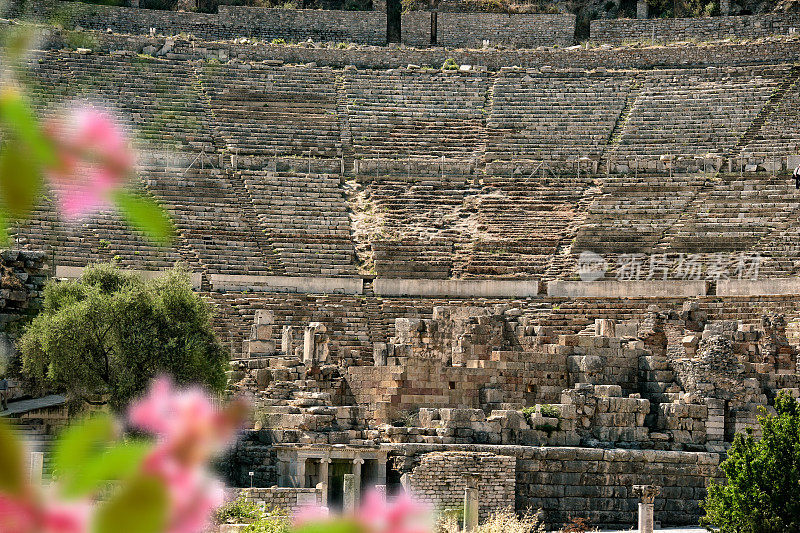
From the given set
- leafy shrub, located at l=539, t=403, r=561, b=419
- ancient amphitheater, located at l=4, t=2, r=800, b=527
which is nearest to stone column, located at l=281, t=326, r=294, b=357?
ancient amphitheater, located at l=4, t=2, r=800, b=527

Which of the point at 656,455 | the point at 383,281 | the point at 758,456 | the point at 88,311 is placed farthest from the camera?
the point at 383,281

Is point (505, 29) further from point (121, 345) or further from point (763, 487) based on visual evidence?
point (763, 487)

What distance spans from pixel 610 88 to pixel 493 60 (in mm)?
5531

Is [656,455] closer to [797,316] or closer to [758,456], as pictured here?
[758,456]

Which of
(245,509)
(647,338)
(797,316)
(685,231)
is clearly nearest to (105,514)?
(245,509)

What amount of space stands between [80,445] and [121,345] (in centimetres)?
2277

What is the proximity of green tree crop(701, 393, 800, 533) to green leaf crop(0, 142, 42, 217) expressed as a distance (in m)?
18.2

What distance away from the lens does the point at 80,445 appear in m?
1.72

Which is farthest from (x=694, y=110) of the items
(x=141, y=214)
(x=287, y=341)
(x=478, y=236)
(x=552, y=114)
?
(x=141, y=214)

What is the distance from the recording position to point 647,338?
2855cm

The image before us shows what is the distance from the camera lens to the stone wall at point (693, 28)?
54312 millimetres

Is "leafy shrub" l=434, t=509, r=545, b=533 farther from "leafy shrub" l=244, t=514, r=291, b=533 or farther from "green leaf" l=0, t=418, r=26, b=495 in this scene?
"green leaf" l=0, t=418, r=26, b=495

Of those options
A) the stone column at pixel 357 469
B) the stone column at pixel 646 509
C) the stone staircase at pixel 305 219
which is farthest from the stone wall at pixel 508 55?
the stone column at pixel 646 509

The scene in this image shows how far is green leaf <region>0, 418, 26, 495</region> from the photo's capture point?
5.35ft
